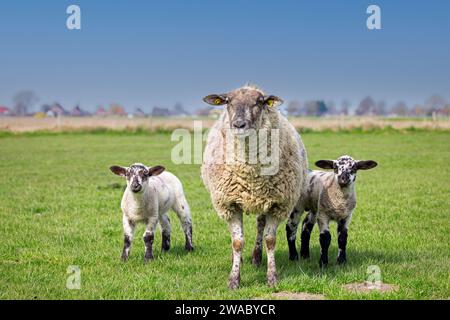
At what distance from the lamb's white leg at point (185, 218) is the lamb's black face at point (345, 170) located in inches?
108

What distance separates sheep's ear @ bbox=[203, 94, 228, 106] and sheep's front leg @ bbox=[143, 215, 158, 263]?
7.66 ft

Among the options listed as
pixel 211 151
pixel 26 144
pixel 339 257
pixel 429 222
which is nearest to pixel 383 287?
pixel 339 257

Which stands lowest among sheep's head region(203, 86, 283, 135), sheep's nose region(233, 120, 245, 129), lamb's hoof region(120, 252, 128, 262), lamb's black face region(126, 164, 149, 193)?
lamb's hoof region(120, 252, 128, 262)

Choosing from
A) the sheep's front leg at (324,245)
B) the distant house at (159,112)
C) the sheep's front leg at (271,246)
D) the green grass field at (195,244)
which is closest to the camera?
the green grass field at (195,244)

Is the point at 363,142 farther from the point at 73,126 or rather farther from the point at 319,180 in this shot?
the point at 319,180

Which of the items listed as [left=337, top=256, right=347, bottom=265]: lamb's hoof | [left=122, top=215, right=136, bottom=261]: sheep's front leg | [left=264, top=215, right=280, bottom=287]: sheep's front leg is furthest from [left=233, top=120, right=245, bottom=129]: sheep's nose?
[left=122, top=215, right=136, bottom=261]: sheep's front leg

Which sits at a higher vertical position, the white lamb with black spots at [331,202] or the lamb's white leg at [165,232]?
the white lamb with black spots at [331,202]

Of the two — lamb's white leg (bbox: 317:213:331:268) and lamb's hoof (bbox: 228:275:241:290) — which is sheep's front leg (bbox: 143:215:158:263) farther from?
lamb's white leg (bbox: 317:213:331:268)

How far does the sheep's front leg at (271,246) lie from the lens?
764 cm

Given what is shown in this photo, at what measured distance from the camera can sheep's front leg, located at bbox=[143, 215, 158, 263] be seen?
9078 millimetres

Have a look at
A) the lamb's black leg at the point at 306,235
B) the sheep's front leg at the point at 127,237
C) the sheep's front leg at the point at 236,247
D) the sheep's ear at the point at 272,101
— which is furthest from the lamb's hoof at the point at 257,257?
the sheep's ear at the point at 272,101

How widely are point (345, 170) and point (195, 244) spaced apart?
3.05 m

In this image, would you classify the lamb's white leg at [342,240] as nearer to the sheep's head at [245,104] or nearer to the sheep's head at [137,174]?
the sheep's head at [245,104]

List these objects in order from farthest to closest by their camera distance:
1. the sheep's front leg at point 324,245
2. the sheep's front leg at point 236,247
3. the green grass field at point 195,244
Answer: the sheep's front leg at point 324,245
the sheep's front leg at point 236,247
the green grass field at point 195,244
